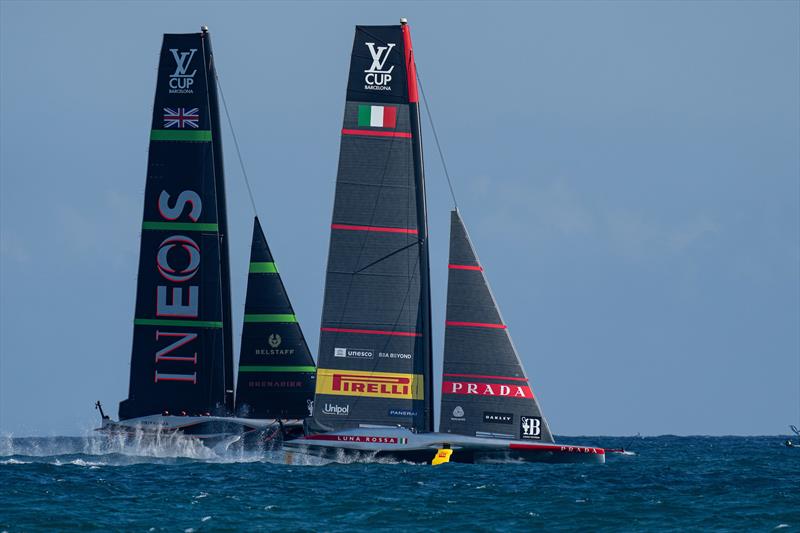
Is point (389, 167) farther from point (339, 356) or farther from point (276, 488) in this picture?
point (276, 488)

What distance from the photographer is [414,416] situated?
47281mm

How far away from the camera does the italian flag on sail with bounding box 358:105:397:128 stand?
1845 inches

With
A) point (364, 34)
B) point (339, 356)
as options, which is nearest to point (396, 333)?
point (339, 356)

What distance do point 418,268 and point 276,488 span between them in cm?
902

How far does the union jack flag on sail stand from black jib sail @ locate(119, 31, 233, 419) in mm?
35

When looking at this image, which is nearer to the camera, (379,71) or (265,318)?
(379,71)

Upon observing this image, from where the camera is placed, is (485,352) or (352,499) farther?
(485,352)

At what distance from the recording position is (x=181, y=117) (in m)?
54.7

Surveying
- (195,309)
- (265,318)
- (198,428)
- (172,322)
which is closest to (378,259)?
(265,318)

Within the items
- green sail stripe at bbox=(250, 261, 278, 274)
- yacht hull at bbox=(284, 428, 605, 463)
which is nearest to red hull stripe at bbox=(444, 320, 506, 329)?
yacht hull at bbox=(284, 428, 605, 463)

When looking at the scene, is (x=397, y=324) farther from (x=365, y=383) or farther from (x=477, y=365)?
(x=477, y=365)

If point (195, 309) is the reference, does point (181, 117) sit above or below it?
above

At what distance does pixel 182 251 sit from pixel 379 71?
11907 mm

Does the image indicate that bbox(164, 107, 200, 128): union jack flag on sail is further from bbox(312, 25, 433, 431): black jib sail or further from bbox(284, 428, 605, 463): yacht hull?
bbox(284, 428, 605, 463): yacht hull
